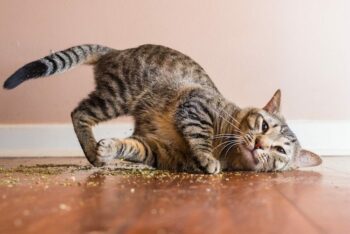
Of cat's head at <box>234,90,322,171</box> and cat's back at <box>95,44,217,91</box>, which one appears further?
cat's back at <box>95,44,217,91</box>

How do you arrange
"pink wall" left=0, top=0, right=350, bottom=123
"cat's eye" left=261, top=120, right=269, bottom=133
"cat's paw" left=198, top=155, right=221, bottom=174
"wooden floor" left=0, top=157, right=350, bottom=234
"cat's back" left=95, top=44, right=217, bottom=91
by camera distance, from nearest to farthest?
"wooden floor" left=0, top=157, right=350, bottom=234
"cat's paw" left=198, top=155, right=221, bottom=174
"cat's eye" left=261, top=120, right=269, bottom=133
"cat's back" left=95, top=44, right=217, bottom=91
"pink wall" left=0, top=0, right=350, bottom=123

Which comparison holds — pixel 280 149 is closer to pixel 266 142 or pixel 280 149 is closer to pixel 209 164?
pixel 266 142

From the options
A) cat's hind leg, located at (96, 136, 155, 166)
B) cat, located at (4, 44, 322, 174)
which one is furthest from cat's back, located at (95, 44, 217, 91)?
cat's hind leg, located at (96, 136, 155, 166)

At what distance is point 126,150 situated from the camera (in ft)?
6.48

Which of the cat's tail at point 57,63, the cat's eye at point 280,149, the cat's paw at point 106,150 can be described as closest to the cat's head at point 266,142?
the cat's eye at point 280,149

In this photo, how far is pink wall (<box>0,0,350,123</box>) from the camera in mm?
2771

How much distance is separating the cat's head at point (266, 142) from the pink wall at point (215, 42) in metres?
0.77

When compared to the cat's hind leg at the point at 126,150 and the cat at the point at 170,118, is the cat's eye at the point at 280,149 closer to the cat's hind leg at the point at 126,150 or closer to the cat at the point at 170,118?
the cat at the point at 170,118

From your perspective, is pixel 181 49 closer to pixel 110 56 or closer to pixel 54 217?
pixel 110 56

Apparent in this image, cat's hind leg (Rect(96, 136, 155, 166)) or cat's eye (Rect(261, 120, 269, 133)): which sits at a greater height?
cat's eye (Rect(261, 120, 269, 133))

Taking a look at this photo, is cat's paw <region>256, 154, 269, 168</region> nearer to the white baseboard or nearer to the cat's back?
the cat's back

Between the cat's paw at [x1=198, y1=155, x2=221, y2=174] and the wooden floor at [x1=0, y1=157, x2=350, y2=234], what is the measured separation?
0.07m

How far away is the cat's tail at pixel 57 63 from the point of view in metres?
2.04

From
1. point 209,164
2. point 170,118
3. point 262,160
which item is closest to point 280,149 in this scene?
point 262,160
